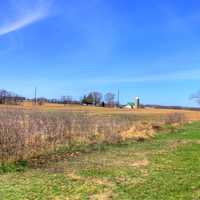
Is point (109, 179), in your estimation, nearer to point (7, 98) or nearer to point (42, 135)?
point (42, 135)

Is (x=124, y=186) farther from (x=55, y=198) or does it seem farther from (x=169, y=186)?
(x=55, y=198)

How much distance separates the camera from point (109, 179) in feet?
32.5

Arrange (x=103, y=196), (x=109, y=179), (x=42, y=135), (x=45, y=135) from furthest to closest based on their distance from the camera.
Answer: (x=45, y=135) → (x=42, y=135) → (x=109, y=179) → (x=103, y=196)

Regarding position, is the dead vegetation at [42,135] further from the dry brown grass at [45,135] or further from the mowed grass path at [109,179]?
the mowed grass path at [109,179]

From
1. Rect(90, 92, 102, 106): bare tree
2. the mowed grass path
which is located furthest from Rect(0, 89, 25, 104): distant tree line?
the mowed grass path

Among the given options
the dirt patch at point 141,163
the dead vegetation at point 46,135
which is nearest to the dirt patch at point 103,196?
the dirt patch at point 141,163

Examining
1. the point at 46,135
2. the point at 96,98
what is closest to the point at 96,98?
the point at 96,98

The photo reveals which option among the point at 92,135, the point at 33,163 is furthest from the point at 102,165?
the point at 92,135

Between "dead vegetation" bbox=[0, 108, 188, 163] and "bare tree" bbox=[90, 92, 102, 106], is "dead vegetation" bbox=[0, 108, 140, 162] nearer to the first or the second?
"dead vegetation" bbox=[0, 108, 188, 163]

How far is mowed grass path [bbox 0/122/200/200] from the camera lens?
27.2 feet

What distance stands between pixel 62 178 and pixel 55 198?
194 cm

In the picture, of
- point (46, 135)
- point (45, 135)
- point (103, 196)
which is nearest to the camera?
point (103, 196)

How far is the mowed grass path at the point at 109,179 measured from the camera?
8.30m

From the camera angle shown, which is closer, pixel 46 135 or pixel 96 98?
pixel 46 135
